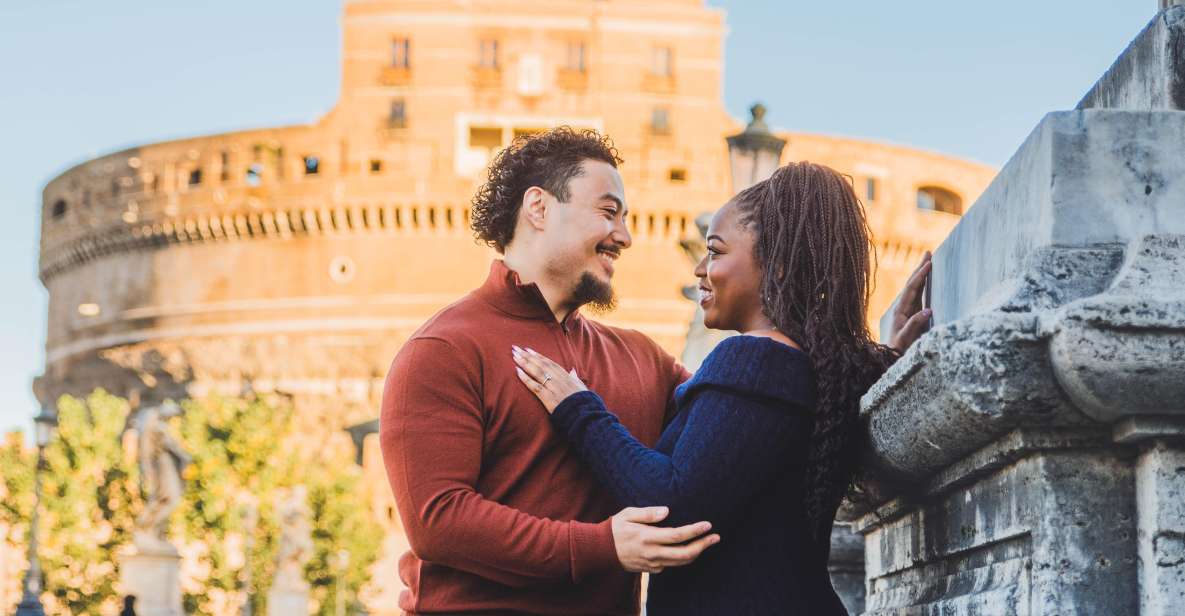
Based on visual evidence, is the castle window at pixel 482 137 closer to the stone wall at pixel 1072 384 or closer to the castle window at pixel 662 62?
the castle window at pixel 662 62

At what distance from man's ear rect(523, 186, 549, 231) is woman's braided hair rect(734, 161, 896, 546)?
44 cm

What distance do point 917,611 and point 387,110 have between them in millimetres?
36326

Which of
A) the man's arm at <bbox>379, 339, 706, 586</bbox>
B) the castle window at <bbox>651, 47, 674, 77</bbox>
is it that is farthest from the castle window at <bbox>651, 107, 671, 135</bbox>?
the man's arm at <bbox>379, 339, 706, 586</bbox>

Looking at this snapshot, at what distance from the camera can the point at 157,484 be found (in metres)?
19.6

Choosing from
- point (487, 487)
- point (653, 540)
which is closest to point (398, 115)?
point (487, 487)

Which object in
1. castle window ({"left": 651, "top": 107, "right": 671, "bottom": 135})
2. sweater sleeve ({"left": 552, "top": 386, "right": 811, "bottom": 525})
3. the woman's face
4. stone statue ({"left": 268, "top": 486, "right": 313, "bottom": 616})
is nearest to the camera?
sweater sleeve ({"left": 552, "top": 386, "right": 811, "bottom": 525})

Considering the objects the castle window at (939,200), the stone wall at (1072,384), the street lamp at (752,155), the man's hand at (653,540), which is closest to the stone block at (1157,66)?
the stone wall at (1072,384)

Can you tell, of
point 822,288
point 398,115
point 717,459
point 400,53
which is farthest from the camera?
point 400,53

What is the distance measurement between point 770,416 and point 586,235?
1.85ft

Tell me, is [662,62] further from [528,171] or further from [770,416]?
[770,416]

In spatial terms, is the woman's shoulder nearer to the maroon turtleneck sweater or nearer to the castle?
the maroon turtleneck sweater

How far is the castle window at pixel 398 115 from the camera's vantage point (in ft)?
121

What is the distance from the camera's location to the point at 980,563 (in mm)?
1514

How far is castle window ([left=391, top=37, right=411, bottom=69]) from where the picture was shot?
37562 mm
